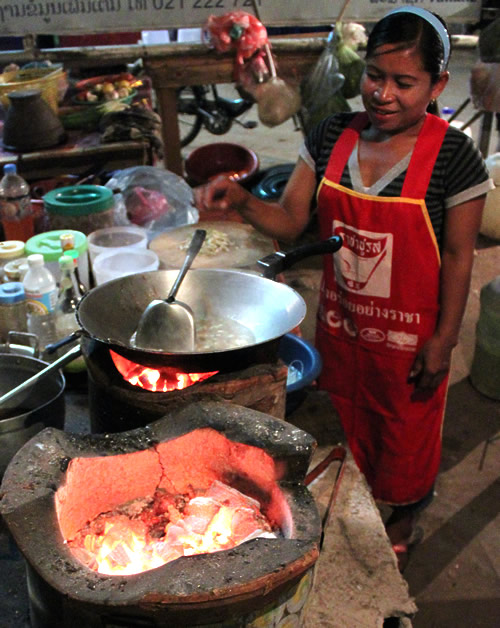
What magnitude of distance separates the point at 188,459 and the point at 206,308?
0.54m

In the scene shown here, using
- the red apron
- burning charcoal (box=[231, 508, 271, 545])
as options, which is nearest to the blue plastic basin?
the red apron

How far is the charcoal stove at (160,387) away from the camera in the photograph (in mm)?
1591

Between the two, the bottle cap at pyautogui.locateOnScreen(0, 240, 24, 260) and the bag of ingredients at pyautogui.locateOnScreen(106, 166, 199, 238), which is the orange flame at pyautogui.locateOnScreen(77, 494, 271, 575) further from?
the bag of ingredients at pyautogui.locateOnScreen(106, 166, 199, 238)

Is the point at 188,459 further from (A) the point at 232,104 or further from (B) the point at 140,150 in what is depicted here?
(A) the point at 232,104

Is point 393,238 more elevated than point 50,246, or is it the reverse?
point 393,238

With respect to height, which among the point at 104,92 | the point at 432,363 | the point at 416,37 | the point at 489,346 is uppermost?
the point at 416,37

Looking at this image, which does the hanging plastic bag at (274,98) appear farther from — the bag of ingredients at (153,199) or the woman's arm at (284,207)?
the woman's arm at (284,207)

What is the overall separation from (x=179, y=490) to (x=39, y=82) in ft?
10.3

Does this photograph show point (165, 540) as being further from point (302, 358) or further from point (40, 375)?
point (302, 358)

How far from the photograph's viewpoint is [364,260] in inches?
94.1

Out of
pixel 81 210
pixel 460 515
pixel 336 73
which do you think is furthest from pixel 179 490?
pixel 336 73

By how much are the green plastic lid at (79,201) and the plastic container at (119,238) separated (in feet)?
0.39

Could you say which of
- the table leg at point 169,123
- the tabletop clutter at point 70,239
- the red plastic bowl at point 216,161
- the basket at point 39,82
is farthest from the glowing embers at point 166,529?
the red plastic bowl at point 216,161

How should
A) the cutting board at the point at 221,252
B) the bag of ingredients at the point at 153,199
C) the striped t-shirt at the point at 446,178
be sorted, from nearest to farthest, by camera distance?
1. the striped t-shirt at the point at 446,178
2. the cutting board at the point at 221,252
3. the bag of ingredients at the point at 153,199
